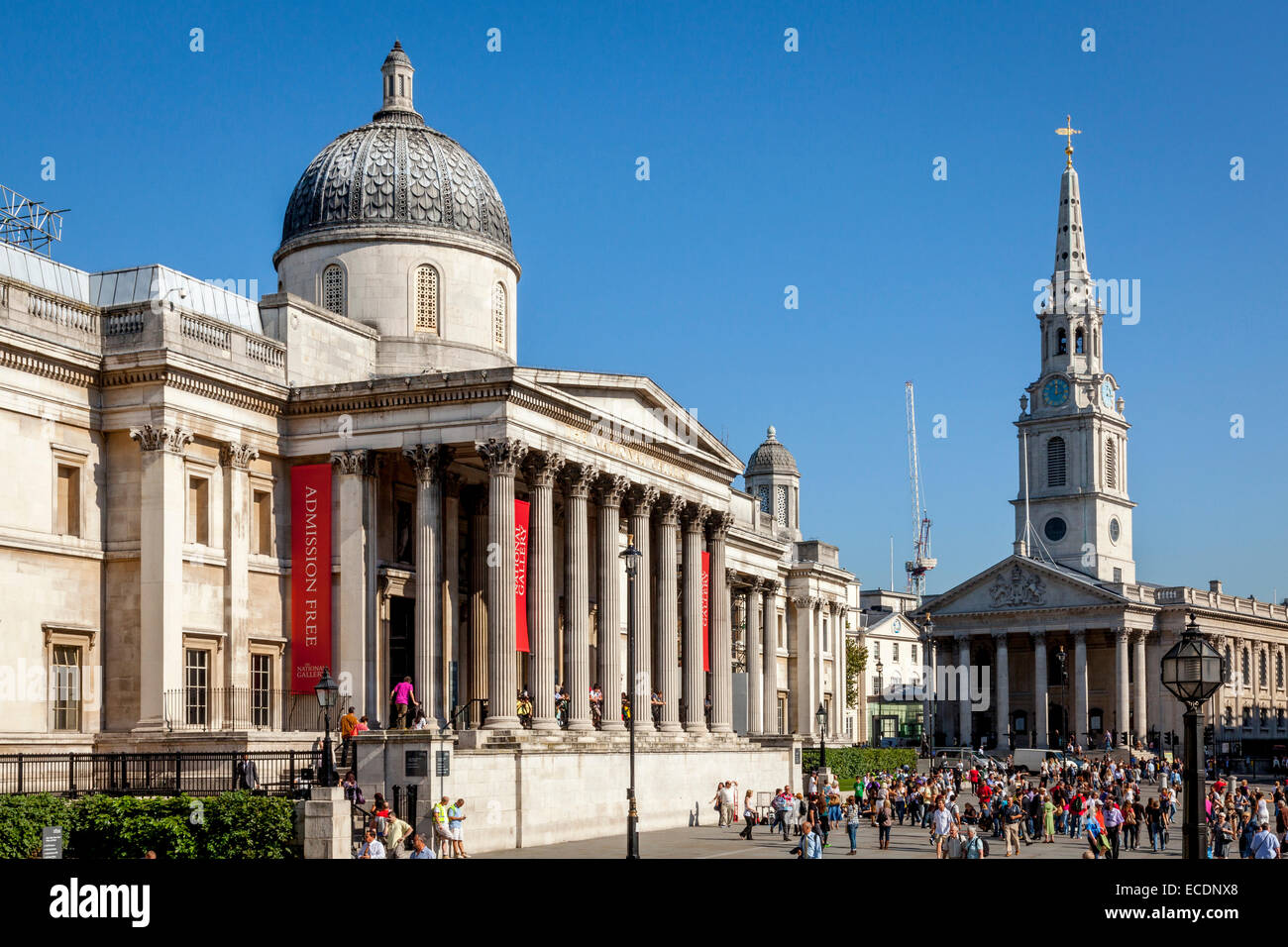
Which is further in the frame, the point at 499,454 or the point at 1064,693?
the point at 1064,693

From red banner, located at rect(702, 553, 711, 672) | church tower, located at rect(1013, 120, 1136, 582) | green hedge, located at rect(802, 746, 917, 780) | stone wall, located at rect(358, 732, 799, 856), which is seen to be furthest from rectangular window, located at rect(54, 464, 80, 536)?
church tower, located at rect(1013, 120, 1136, 582)

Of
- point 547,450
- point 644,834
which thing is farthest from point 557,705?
point 547,450

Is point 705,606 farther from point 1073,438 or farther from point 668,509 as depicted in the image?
point 1073,438

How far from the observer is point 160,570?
37188 millimetres

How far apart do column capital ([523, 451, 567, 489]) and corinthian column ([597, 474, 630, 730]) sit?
3319 millimetres

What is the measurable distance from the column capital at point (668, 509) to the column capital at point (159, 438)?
16.9 metres

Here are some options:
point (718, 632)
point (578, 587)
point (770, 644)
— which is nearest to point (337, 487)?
point (578, 587)

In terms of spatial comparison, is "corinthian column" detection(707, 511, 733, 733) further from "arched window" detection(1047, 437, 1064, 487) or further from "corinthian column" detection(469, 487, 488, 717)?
"arched window" detection(1047, 437, 1064, 487)

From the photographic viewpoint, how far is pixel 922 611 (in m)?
131

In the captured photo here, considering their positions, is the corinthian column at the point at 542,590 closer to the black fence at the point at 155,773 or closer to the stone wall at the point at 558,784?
A: the stone wall at the point at 558,784

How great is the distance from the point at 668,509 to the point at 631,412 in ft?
13.1
